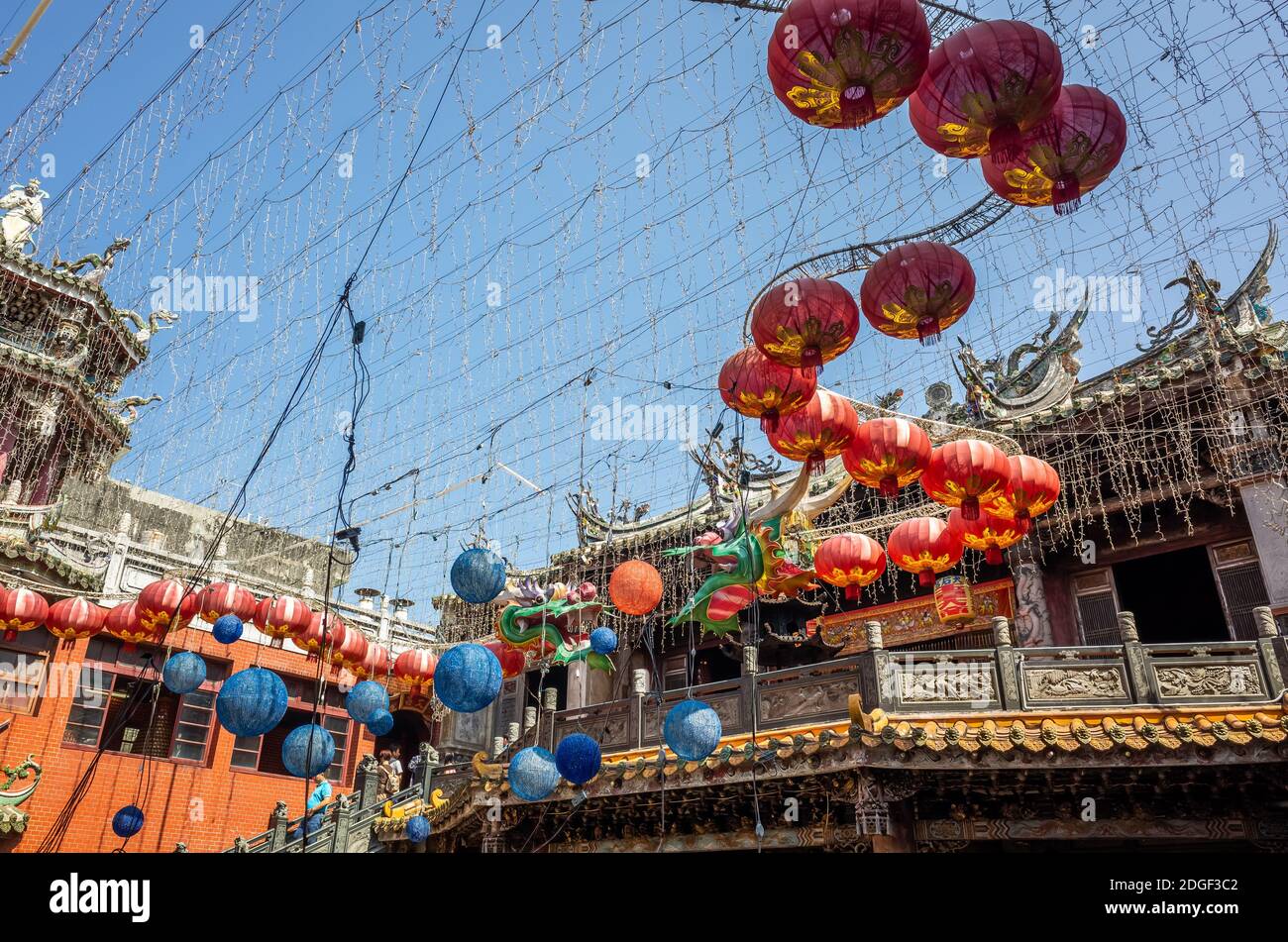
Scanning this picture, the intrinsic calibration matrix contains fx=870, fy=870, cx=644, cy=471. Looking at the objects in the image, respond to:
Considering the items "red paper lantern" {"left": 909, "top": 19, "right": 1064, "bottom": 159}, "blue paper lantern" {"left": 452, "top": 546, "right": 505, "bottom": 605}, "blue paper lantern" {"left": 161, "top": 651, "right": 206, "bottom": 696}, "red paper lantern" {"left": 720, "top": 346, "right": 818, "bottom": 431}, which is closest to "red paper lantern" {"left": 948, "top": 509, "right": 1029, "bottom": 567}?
"red paper lantern" {"left": 720, "top": 346, "right": 818, "bottom": 431}

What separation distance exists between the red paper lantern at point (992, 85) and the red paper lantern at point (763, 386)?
87.5 inches

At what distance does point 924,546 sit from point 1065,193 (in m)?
4.85

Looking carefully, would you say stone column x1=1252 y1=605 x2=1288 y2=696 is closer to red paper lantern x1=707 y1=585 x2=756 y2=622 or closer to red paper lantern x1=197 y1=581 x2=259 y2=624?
red paper lantern x1=707 y1=585 x2=756 y2=622

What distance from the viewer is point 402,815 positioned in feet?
44.2

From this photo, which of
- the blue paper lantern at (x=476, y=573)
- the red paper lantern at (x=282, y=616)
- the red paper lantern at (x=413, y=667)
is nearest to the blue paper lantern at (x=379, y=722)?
the red paper lantern at (x=413, y=667)

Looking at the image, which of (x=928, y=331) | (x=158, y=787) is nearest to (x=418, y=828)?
(x=158, y=787)

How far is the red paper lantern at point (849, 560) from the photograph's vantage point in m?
9.30

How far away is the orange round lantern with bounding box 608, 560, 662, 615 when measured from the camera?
9523 millimetres

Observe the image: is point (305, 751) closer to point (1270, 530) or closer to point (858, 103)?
point (858, 103)

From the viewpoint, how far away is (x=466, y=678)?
797 centimetres

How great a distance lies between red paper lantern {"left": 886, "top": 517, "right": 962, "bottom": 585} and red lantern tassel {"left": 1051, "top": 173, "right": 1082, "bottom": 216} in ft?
14.9

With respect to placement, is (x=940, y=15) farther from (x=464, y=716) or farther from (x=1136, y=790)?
(x=464, y=716)

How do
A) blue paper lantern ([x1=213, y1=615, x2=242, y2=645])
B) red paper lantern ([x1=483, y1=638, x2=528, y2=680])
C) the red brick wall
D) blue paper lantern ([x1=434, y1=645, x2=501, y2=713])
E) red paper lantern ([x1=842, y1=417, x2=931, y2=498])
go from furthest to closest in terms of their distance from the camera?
the red brick wall
red paper lantern ([x1=483, y1=638, x2=528, y2=680])
blue paper lantern ([x1=213, y1=615, x2=242, y2=645])
blue paper lantern ([x1=434, y1=645, x2=501, y2=713])
red paper lantern ([x1=842, y1=417, x2=931, y2=498])
